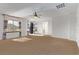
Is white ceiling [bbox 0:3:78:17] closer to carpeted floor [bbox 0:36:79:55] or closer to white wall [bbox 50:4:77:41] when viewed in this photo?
white wall [bbox 50:4:77:41]

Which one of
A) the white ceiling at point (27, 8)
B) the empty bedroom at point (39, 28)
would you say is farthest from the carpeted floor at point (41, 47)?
the white ceiling at point (27, 8)

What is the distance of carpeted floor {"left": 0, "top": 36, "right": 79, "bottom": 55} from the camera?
1.94 metres

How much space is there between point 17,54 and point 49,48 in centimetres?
49

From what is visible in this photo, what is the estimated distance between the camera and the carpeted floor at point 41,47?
194 centimetres

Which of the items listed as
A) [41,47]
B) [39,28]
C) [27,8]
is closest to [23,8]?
[27,8]

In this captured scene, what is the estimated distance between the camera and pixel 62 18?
6.47ft

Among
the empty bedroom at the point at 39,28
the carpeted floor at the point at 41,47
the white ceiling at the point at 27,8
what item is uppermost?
the white ceiling at the point at 27,8

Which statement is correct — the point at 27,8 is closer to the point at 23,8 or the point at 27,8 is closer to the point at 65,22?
the point at 23,8

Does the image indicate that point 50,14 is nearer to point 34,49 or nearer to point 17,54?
point 34,49

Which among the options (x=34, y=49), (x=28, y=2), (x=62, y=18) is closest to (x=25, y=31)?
(x=34, y=49)

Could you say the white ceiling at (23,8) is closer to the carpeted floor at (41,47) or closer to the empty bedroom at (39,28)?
the empty bedroom at (39,28)
